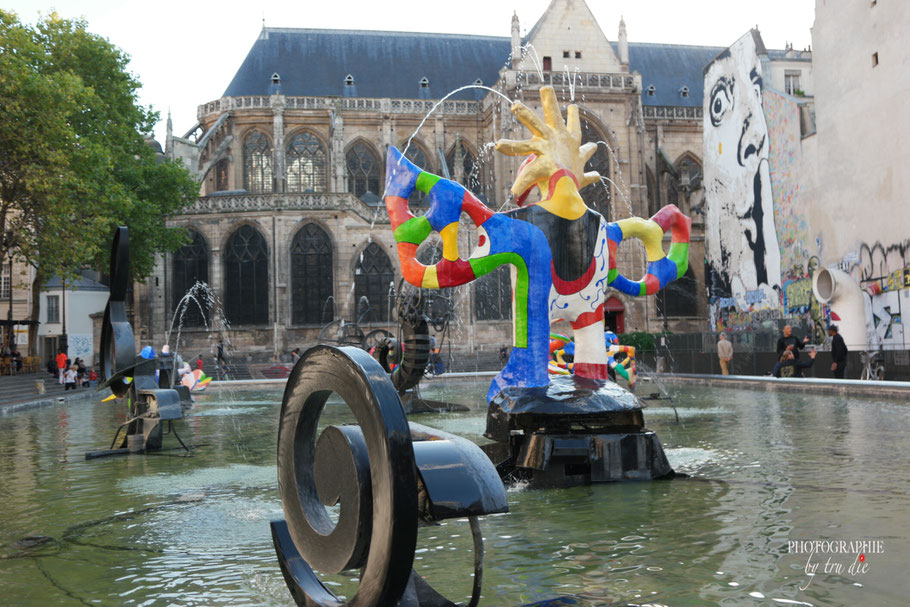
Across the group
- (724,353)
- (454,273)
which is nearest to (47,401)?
(454,273)

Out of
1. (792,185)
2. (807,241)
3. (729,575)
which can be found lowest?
(729,575)

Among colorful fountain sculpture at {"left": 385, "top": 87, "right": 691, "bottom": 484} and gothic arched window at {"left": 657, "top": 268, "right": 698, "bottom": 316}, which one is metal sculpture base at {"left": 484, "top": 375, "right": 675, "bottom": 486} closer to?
colorful fountain sculpture at {"left": 385, "top": 87, "right": 691, "bottom": 484}

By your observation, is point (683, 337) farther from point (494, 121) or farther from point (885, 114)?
point (494, 121)

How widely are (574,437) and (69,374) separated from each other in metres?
22.0

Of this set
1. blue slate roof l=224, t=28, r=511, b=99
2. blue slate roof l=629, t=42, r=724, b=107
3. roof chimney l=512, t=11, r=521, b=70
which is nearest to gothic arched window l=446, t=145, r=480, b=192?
blue slate roof l=224, t=28, r=511, b=99

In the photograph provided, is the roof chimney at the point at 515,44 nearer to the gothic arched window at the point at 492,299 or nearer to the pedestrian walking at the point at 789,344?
the gothic arched window at the point at 492,299

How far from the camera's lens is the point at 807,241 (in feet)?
86.3

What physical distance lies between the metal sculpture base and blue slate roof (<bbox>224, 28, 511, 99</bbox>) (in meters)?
40.7

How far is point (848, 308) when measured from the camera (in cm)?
2230

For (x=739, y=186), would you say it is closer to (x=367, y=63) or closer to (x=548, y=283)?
(x=367, y=63)

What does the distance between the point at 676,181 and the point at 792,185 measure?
17.9m

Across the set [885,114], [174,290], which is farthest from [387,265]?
[885,114]

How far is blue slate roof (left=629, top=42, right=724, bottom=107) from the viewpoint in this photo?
163 feet

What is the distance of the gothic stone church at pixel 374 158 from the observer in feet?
120
